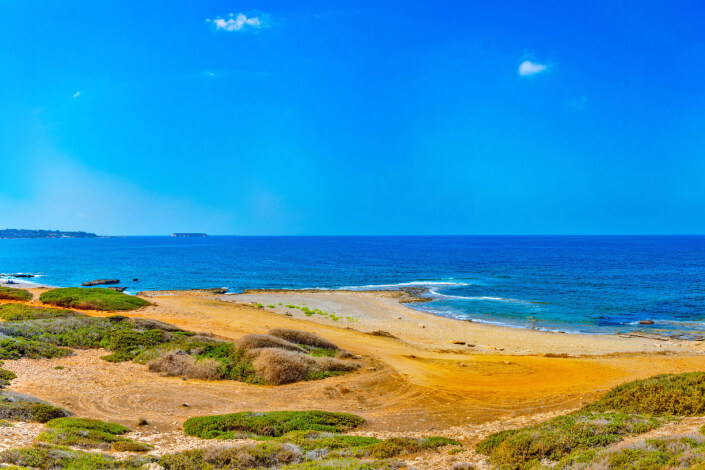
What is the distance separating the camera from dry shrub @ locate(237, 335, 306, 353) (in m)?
22.0

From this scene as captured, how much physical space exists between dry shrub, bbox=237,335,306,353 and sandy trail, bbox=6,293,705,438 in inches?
119

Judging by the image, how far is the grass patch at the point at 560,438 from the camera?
9797 mm

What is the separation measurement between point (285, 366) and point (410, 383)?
596 centimetres

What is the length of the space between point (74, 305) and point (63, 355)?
22355mm

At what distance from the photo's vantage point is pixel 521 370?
23234 millimetres

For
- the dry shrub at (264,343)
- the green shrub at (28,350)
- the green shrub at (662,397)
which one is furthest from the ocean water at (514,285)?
the green shrub at (28,350)

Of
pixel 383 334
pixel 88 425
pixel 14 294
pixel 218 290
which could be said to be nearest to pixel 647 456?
pixel 88 425

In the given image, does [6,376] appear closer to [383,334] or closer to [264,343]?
[264,343]

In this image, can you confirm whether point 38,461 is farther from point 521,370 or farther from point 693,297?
point 693,297

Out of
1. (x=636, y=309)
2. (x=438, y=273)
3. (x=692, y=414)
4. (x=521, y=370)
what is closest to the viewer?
(x=692, y=414)

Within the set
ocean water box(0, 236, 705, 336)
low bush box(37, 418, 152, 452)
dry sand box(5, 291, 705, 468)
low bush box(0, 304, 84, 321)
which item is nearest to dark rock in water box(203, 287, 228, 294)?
ocean water box(0, 236, 705, 336)

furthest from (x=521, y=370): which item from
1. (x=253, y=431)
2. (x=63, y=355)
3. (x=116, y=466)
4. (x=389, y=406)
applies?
(x=63, y=355)

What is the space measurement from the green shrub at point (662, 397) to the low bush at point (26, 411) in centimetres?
1728

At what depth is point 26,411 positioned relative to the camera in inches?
513
